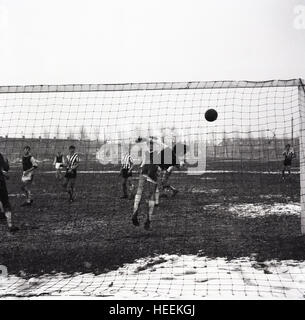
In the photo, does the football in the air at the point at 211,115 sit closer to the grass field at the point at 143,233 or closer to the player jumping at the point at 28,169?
the grass field at the point at 143,233

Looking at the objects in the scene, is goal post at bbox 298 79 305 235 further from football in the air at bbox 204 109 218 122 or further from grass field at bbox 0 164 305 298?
football in the air at bbox 204 109 218 122

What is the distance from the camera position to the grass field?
7.02 m

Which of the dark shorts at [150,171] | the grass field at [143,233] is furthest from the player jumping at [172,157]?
the dark shorts at [150,171]

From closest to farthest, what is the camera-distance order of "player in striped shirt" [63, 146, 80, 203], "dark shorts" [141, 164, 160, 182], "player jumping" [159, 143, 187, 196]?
"dark shorts" [141, 164, 160, 182] → "player jumping" [159, 143, 187, 196] → "player in striped shirt" [63, 146, 80, 203]

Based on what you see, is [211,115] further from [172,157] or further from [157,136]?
[172,157]

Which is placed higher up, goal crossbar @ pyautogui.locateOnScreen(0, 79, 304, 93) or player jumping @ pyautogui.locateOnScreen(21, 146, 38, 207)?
goal crossbar @ pyautogui.locateOnScreen(0, 79, 304, 93)

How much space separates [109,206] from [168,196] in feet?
8.65

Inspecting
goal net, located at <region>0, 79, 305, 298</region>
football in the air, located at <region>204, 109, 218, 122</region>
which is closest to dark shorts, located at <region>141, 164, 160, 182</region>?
goal net, located at <region>0, 79, 305, 298</region>

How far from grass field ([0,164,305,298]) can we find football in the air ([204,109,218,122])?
249 centimetres

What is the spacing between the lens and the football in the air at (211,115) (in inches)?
317

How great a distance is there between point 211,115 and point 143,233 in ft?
9.81

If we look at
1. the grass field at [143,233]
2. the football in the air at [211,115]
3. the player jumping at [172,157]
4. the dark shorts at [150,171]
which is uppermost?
the football in the air at [211,115]

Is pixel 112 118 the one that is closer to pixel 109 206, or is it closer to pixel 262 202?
pixel 109 206

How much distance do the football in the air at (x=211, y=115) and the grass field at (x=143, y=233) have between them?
249 centimetres
